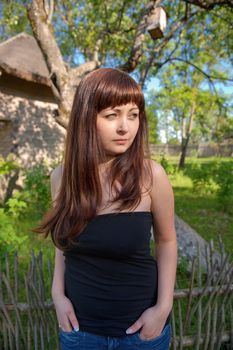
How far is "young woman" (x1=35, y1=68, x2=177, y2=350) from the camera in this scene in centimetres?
133

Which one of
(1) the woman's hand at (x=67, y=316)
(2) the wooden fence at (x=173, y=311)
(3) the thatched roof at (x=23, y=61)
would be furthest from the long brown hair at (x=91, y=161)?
(3) the thatched roof at (x=23, y=61)

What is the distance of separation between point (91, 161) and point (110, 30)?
7.20 m

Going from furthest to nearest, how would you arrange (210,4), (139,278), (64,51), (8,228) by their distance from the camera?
(64,51) → (210,4) → (8,228) → (139,278)

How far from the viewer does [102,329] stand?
4.67 ft

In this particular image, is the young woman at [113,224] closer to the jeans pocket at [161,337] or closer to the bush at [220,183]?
the jeans pocket at [161,337]

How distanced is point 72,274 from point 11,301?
1040 mm

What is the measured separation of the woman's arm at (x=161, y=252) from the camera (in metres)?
1.39

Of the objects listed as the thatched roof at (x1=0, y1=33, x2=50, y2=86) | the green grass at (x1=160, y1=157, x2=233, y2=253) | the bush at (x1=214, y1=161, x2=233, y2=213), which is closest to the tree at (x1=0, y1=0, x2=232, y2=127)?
the thatched roof at (x1=0, y1=33, x2=50, y2=86)

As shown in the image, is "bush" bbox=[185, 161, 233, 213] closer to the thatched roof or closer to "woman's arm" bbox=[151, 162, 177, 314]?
the thatched roof

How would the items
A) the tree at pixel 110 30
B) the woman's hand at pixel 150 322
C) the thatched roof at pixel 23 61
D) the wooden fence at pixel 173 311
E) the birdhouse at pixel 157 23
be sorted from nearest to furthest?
the woman's hand at pixel 150 322 < the wooden fence at pixel 173 311 < the birdhouse at pixel 157 23 < the tree at pixel 110 30 < the thatched roof at pixel 23 61

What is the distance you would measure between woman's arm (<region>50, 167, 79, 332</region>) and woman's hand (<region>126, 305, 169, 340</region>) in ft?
0.86

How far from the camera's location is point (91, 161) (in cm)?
141

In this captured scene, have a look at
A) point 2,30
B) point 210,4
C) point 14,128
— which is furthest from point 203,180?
point 2,30

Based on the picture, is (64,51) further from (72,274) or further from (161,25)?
(72,274)
